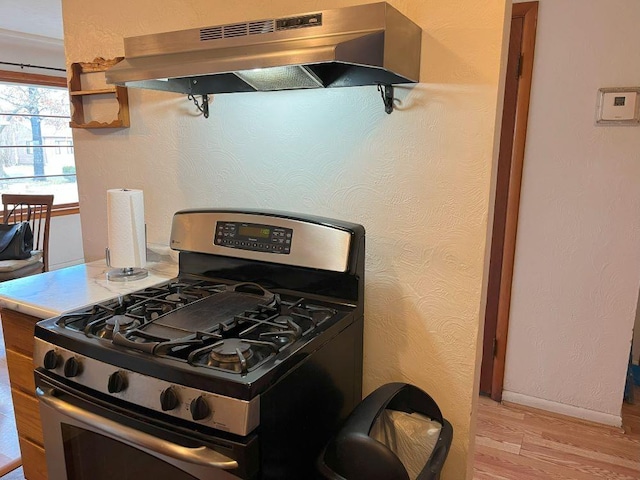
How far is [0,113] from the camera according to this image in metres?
4.55

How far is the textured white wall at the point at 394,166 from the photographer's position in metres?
1.23

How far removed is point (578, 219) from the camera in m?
A: 2.29

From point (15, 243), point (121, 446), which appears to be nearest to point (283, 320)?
point (121, 446)

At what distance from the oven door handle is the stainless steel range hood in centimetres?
83

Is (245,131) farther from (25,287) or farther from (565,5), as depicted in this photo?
(565,5)

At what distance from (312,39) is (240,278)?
75cm

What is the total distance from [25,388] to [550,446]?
219cm

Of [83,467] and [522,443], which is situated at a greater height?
[83,467]

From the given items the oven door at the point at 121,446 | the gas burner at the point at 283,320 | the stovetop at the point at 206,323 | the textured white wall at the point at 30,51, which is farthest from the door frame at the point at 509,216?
the textured white wall at the point at 30,51

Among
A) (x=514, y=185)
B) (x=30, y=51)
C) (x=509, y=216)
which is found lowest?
(x=509, y=216)

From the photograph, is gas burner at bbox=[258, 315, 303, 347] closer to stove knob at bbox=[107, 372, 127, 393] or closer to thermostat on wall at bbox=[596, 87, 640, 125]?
stove knob at bbox=[107, 372, 127, 393]

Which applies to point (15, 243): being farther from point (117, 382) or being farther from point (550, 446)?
point (550, 446)

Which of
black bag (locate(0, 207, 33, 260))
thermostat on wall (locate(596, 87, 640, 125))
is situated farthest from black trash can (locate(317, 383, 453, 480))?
black bag (locate(0, 207, 33, 260))

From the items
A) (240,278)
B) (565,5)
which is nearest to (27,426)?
(240,278)
